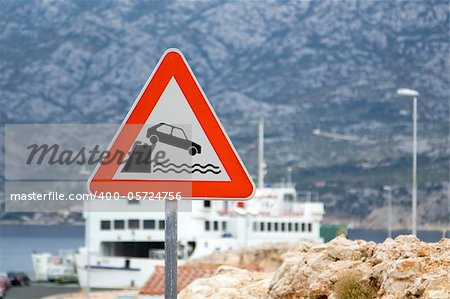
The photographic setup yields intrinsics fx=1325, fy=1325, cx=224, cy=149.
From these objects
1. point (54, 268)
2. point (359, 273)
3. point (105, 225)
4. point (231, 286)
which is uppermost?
point (359, 273)

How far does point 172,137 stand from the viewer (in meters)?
6.38

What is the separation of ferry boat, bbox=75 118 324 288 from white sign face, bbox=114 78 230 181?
62.3m

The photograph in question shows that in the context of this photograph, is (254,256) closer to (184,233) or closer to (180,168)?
(184,233)

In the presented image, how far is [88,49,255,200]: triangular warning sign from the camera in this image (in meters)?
6.38

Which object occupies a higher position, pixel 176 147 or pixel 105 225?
pixel 176 147

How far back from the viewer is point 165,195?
636 centimetres

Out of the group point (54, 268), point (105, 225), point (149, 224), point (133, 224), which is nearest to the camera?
point (149, 224)

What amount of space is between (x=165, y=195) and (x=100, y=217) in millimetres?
67941

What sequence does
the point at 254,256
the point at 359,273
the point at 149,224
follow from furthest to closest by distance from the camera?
the point at 149,224, the point at 254,256, the point at 359,273

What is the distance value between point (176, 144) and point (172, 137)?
0.04 m

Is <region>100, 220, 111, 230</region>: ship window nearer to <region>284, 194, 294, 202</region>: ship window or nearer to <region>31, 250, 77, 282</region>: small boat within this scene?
<region>284, 194, 294, 202</region>: ship window

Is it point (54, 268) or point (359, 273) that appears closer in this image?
point (359, 273)

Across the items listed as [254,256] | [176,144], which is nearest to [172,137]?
[176,144]

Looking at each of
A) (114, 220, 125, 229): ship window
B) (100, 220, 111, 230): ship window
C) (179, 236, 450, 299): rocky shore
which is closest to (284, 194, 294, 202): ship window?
(114, 220, 125, 229): ship window
